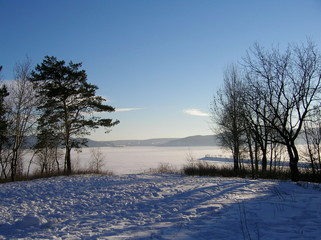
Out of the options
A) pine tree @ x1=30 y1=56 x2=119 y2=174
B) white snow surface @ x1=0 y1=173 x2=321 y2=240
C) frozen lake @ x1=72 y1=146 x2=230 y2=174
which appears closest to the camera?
white snow surface @ x1=0 y1=173 x2=321 y2=240

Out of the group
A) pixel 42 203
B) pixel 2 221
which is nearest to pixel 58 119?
pixel 42 203

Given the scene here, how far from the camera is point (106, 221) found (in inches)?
249

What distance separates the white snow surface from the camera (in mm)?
5176

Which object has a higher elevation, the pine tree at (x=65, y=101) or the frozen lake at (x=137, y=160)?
the pine tree at (x=65, y=101)

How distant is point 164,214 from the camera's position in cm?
685

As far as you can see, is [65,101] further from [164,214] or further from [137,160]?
[137,160]

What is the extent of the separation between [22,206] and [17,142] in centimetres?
1319

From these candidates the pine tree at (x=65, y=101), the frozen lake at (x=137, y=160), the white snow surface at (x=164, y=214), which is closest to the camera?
A: the white snow surface at (x=164, y=214)

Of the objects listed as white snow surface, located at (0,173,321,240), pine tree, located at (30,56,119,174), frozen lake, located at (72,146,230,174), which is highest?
pine tree, located at (30,56,119,174)

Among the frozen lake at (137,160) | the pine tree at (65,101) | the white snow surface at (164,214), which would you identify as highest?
the pine tree at (65,101)

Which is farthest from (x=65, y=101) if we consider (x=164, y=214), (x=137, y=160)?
(x=137, y=160)

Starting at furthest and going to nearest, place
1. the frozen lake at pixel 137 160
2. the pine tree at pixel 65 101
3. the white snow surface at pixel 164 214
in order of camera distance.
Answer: the frozen lake at pixel 137 160, the pine tree at pixel 65 101, the white snow surface at pixel 164 214

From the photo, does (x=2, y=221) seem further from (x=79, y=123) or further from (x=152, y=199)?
(x=79, y=123)

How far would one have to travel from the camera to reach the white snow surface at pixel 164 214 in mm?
5176
